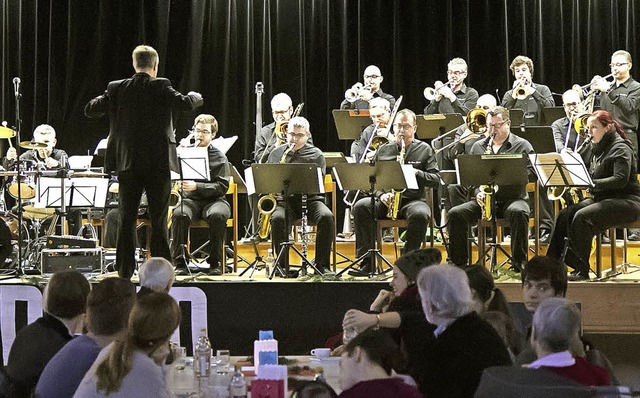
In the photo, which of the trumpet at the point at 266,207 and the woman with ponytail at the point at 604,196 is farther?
the trumpet at the point at 266,207

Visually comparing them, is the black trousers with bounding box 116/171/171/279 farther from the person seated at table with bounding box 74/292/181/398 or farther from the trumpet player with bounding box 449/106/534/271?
the person seated at table with bounding box 74/292/181/398

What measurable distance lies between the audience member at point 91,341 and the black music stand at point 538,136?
5574 millimetres

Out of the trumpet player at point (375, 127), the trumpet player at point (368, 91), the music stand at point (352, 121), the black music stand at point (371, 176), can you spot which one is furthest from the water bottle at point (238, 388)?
the trumpet player at point (368, 91)

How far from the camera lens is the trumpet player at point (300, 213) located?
26.8 ft

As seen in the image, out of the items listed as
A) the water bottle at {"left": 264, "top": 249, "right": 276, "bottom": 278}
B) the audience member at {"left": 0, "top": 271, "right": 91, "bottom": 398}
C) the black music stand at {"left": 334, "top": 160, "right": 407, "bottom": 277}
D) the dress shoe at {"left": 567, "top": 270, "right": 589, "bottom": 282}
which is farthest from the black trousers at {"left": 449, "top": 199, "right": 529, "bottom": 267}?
the audience member at {"left": 0, "top": 271, "right": 91, "bottom": 398}

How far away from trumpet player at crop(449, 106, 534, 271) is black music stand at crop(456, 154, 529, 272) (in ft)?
1.08

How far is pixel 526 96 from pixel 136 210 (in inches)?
184

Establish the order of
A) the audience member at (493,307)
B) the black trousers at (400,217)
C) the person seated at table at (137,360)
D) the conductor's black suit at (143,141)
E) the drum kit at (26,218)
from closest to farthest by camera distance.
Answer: the person seated at table at (137,360)
the audience member at (493,307)
the conductor's black suit at (143,141)
the black trousers at (400,217)
the drum kit at (26,218)

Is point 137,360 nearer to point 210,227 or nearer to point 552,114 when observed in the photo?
point 210,227

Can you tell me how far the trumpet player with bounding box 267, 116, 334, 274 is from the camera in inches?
321

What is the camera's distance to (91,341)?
3527 millimetres

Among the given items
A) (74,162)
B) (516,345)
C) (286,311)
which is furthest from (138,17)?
(516,345)

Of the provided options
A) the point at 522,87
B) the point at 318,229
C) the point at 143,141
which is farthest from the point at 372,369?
the point at 522,87

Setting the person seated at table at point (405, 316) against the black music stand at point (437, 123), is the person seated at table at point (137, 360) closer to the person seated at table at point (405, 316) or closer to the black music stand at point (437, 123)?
the person seated at table at point (405, 316)
